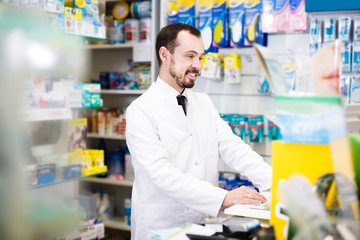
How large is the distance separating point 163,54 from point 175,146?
1.95 ft

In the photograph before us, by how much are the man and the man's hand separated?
0.48ft

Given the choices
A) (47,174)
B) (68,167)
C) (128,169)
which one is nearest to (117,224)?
(128,169)

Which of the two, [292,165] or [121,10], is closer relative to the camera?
[292,165]

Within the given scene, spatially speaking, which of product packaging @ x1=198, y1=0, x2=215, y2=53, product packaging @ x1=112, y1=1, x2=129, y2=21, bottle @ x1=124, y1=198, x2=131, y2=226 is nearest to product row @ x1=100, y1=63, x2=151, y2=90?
product packaging @ x1=112, y1=1, x2=129, y2=21

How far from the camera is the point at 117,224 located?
14.7 feet

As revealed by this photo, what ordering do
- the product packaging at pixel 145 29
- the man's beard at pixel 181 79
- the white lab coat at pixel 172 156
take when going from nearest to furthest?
the white lab coat at pixel 172 156 < the man's beard at pixel 181 79 < the product packaging at pixel 145 29

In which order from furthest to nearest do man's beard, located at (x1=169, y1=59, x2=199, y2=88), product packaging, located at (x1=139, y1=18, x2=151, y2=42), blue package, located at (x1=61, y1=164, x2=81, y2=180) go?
product packaging, located at (x1=139, y1=18, x2=151, y2=42), blue package, located at (x1=61, y1=164, x2=81, y2=180), man's beard, located at (x1=169, y1=59, x2=199, y2=88)

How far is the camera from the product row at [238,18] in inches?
132

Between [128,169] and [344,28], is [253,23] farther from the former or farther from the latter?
[128,169]

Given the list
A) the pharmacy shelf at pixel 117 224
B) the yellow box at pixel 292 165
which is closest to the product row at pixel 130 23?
the pharmacy shelf at pixel 117 224

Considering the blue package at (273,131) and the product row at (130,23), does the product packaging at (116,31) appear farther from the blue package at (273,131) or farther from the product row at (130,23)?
the blue package at (273,131)

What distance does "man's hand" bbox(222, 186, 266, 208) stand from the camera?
6.00ft

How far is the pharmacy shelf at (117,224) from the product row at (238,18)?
81.5 inches

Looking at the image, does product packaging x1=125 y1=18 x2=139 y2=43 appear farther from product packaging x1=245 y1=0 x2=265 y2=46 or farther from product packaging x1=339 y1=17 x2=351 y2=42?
product packaging x1=339 y1=17 x2=351 y2=42
